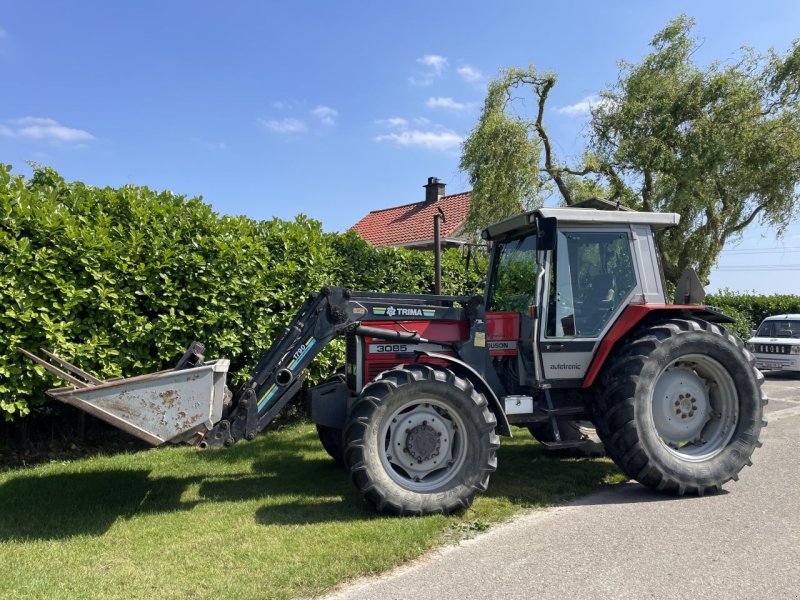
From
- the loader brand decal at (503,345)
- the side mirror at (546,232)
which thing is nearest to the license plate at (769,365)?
the loader brand decal at (503,345)

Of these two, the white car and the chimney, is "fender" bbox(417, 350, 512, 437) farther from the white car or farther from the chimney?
the chimney

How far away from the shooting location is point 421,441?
4.80 meters

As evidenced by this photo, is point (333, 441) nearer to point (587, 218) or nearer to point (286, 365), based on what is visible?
point (286, 365)

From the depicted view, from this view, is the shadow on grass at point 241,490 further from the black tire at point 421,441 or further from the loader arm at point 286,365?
the loader arm at point 286,365

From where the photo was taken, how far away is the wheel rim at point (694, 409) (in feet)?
18.0

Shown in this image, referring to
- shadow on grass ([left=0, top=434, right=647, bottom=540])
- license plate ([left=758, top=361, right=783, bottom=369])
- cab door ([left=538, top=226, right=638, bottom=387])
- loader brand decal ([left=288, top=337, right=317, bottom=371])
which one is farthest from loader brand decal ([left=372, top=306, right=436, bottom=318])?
license plate ([left=758, top=361, right=783, bottom=369])

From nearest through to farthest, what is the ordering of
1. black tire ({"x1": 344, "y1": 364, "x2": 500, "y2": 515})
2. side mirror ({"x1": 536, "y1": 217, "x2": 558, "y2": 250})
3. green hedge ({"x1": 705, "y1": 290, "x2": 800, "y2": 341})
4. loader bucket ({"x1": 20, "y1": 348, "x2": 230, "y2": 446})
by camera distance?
loader bucket ({"x1": 20, "y1": 348, "x2": 230, "y2": 446})
black tire ({"x1": 344, "y1": 364, "x2": 500, "y2": 515})
side mirror ({"x1": 536, "y1": 217, "x2": 558, "y2": 250})
green hedge ({"x1": 705, "y1": 290, "x2": 800, "y2": 341})

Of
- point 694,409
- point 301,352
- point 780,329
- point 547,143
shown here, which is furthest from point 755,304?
point 301,352

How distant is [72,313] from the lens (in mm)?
6363

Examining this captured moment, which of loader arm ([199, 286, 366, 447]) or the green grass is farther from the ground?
loader arm ([199, 286, 366, 447])

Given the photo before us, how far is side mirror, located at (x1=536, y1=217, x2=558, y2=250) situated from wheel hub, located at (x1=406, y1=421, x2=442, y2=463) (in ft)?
5.81

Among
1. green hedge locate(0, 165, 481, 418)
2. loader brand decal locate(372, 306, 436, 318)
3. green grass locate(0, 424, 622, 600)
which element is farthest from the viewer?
green hedge locate(0, 165, 481, 418)

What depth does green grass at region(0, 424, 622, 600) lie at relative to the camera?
3.57 meters

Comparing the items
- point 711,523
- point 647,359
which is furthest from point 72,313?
point 711,523
